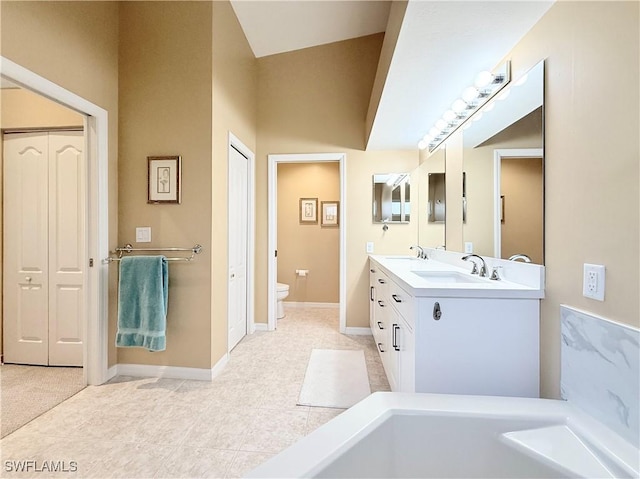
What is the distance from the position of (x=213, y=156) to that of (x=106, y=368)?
1.84m

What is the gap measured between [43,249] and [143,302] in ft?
3.77

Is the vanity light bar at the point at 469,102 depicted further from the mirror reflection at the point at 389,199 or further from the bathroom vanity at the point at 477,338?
the bathroom vanity at the point at 477,338

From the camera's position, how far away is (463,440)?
1.02 meters

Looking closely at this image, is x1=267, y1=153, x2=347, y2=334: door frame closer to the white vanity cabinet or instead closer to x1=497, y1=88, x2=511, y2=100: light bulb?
the white vanity cabinet

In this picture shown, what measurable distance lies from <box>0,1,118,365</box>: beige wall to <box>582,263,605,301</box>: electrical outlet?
2.89 meters

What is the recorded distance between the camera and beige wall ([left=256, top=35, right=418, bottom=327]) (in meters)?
3.35

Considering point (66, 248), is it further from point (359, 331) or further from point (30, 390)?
point (359, 331)

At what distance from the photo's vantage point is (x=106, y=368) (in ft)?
7.38

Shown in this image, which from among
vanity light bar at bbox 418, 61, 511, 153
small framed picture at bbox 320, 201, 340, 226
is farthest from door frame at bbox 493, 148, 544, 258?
small framed picture at bbox 320, 201, 340, 226

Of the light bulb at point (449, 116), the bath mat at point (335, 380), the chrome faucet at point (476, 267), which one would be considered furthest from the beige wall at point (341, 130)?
the chrome faucet at point (476, 267)

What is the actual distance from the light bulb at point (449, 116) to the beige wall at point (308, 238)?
245 centimetres

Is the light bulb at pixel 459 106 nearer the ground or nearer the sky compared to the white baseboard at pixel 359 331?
nearer the sky

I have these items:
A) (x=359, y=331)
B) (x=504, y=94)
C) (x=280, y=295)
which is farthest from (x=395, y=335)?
(x=280, y=295)

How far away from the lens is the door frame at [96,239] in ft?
7.06
